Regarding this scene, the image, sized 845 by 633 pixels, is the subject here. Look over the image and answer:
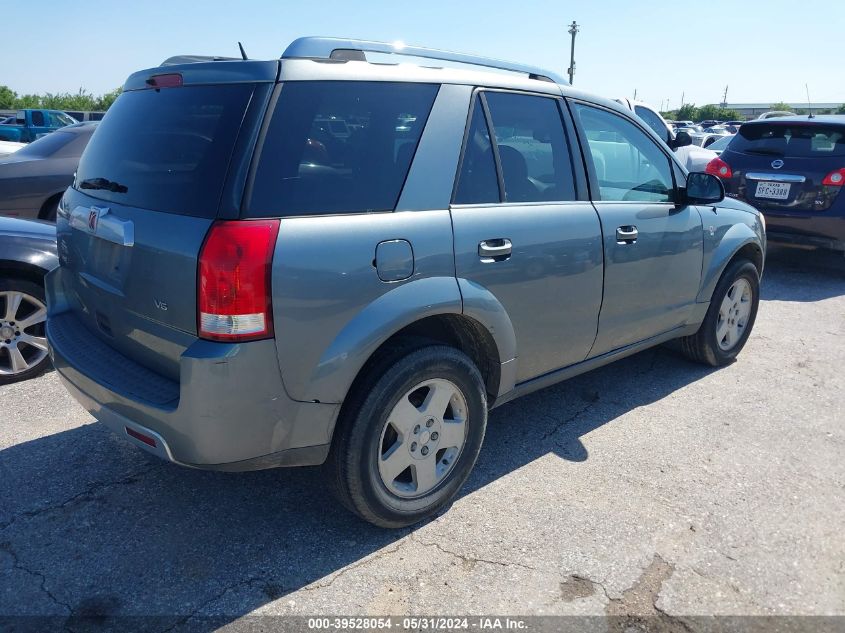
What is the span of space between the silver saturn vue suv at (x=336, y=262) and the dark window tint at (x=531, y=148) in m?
0.01

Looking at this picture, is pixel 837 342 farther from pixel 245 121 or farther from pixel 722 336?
pixel 245 121

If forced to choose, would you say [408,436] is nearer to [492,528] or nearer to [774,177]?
[492,528]

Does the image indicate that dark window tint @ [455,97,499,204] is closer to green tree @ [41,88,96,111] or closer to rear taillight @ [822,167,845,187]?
rear taillight @ [822,167,845,187]

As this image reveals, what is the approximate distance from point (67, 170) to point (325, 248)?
243 inches

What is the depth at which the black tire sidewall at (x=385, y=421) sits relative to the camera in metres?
2.61

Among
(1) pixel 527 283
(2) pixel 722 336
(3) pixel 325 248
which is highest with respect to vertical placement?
(3) pixel 325 248

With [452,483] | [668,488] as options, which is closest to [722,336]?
[668,488]

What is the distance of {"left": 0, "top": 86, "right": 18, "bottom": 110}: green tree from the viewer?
48.5m

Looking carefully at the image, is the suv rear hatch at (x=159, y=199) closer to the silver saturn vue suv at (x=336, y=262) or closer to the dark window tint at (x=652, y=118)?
the silver saturn vue suv at (x=336, y=262)

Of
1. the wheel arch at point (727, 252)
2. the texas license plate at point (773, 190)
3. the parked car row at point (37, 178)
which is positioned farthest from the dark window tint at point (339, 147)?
the texas license plate at point (773, 190)

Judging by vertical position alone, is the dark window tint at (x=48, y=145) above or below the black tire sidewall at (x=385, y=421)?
above

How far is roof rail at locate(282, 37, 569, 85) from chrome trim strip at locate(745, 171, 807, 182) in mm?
5269

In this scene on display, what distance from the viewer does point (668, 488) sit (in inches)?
130

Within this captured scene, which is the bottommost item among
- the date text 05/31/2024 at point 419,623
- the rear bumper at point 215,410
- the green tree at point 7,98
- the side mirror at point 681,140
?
the date text 05/31/2024 at point 419,623
